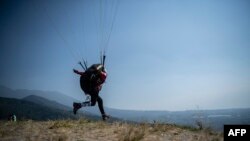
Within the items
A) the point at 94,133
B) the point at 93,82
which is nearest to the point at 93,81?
the point at 93,82

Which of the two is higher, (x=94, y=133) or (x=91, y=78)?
(x=91, y=78)

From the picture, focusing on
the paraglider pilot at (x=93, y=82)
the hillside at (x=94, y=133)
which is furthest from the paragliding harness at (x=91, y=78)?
the hillside at (x=94, y=133)

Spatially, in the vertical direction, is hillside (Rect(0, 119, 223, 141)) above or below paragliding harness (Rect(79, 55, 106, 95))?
below

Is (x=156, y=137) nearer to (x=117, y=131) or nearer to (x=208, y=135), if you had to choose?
(x=117, y=131)

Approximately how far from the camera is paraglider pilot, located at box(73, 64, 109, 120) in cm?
1374

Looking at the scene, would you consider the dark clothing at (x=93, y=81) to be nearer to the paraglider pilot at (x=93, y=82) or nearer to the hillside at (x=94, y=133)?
the paraglider pilot at (x=93, y=82)

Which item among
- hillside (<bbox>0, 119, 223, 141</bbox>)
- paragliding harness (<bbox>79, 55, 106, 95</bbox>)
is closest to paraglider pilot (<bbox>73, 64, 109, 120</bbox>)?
paragliding harness (<bbox>79, 55, 106, 95</bbox>)

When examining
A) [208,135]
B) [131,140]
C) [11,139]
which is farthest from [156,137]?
[11,139]

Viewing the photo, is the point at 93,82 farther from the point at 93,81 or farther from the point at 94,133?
the point at 94,133

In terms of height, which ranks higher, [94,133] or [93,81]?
[93,81]

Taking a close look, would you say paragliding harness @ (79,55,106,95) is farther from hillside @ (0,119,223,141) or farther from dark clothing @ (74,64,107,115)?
hillside @ (0,119,223,141)

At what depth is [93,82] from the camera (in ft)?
45.3

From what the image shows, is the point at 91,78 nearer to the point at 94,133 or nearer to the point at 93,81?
the point at 93,81

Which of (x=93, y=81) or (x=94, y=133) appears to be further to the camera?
(x=93, y=81)
